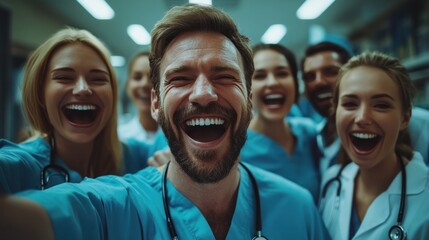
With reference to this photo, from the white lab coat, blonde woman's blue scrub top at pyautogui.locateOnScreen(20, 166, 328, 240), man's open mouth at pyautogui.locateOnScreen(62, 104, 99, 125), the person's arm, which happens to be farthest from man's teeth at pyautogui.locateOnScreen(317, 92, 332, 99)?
the person's arm

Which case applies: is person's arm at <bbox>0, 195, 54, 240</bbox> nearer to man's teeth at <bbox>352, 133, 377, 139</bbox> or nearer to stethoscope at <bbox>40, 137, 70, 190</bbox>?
stethoscope at <bbox>40, 137, 70, 190</bbox>

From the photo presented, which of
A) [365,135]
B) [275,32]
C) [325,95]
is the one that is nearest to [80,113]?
[365,135]

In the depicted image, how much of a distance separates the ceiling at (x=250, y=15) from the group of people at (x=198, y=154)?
1280mm

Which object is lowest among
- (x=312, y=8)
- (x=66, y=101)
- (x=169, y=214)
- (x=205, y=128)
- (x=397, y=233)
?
(x=397, y=233)

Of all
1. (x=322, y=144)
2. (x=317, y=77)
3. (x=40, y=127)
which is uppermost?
(x=317, y=77)

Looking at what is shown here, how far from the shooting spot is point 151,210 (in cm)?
95

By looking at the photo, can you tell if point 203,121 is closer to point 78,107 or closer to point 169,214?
point 169,214

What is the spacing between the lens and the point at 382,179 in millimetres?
1259

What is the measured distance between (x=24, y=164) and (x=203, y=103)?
63 centimetres

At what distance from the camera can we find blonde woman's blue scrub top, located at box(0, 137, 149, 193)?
0.94m

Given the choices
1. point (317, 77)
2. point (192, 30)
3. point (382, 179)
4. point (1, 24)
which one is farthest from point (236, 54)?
point (1, 24)

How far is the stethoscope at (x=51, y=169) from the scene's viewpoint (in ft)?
3.47

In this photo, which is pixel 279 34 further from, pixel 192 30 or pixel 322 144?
pixel 192 30

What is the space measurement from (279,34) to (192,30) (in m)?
3.01
